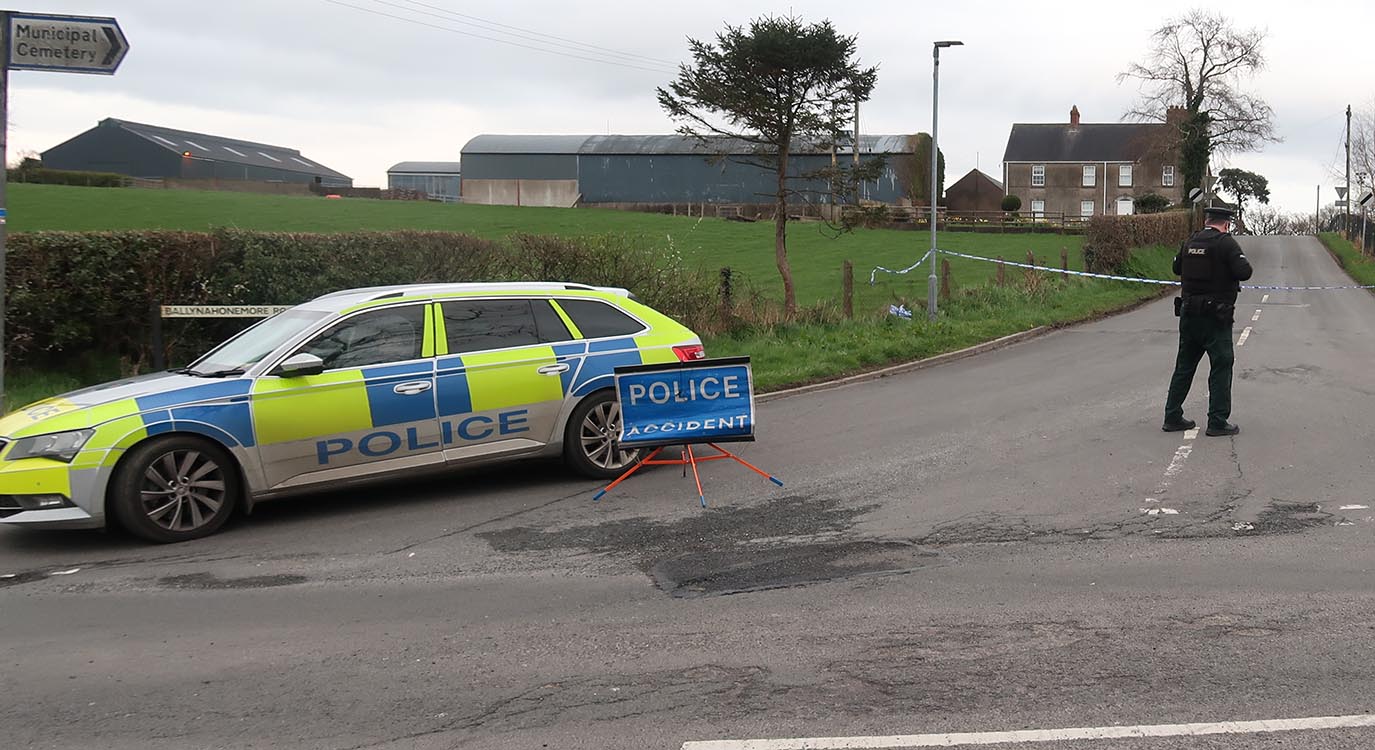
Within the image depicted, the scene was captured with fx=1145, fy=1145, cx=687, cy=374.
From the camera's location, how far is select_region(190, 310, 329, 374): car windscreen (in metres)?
7.88

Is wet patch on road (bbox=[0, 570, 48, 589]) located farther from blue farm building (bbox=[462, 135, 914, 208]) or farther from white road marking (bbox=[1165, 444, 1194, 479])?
blue farm building (bbox=[462, 135, 914, 208])

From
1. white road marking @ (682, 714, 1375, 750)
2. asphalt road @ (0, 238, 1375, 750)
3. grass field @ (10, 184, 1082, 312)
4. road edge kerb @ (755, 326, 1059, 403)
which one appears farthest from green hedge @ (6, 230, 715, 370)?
grass field @ (10, 184, 1082, 312)

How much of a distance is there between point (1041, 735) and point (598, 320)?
571cm

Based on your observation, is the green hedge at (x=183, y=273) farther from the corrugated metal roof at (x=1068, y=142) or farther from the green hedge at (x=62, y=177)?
the corrugated metal roof at (x=1068, y=142)

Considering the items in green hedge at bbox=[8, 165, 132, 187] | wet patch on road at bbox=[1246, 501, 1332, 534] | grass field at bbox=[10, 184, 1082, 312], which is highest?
green hedge at bbox=[8, 165, 132, 187]

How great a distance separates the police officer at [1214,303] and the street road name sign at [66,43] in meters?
8.98

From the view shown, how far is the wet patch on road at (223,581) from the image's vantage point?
6.24 m

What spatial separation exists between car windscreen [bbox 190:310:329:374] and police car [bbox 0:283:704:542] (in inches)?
0.8

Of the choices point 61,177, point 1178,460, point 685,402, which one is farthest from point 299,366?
point 61,177

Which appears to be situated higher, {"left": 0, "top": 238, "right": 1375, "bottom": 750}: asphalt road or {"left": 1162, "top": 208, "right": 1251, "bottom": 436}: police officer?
{"left": 1162, "top": 208, "right": 1251, "bottom": 436}: police officer

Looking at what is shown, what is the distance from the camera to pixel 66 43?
908cm

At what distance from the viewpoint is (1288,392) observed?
12367 mm

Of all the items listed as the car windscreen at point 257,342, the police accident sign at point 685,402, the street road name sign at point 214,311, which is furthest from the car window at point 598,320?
the street road name sign at point 214,311

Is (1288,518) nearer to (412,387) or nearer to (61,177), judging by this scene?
(412,387)
